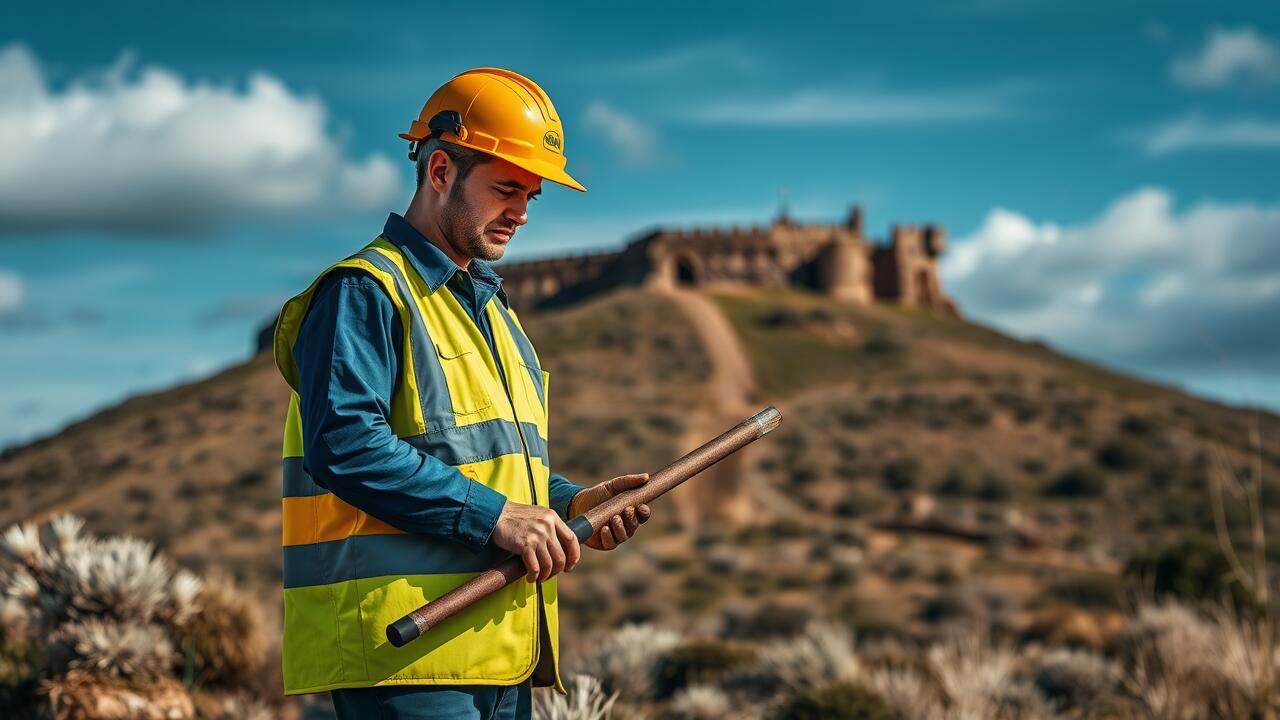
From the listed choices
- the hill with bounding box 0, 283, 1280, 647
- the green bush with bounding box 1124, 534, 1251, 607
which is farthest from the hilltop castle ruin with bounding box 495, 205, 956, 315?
the green bush with bounding box 1124, 534, 1251, 607

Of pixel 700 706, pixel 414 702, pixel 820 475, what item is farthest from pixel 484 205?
pixel 820 475

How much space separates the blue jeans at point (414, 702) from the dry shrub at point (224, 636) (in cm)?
309

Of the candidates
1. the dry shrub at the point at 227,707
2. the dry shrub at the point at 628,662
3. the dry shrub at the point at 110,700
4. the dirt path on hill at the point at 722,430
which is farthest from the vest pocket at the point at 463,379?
the dirt path on hill at the point at 722,430

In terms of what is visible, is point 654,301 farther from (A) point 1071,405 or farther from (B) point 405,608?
(B) point 405,608

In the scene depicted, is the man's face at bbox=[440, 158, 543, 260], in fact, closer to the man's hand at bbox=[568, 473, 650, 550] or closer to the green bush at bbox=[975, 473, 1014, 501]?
the man's hand at bbox=[568, 473, 650, 550]

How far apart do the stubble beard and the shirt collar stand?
0.19ft

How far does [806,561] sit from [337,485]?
3120cm

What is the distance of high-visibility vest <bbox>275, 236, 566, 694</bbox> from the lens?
9.33 ft

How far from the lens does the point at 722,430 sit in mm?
54062

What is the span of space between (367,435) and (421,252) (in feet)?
1.91

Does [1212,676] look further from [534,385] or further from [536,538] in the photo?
[536,538]

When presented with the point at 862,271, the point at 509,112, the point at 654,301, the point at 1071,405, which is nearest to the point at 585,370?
the point at 654,301

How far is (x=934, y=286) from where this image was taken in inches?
3393

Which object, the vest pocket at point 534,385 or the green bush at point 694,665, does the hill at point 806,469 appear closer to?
the green bush at point 694,665
